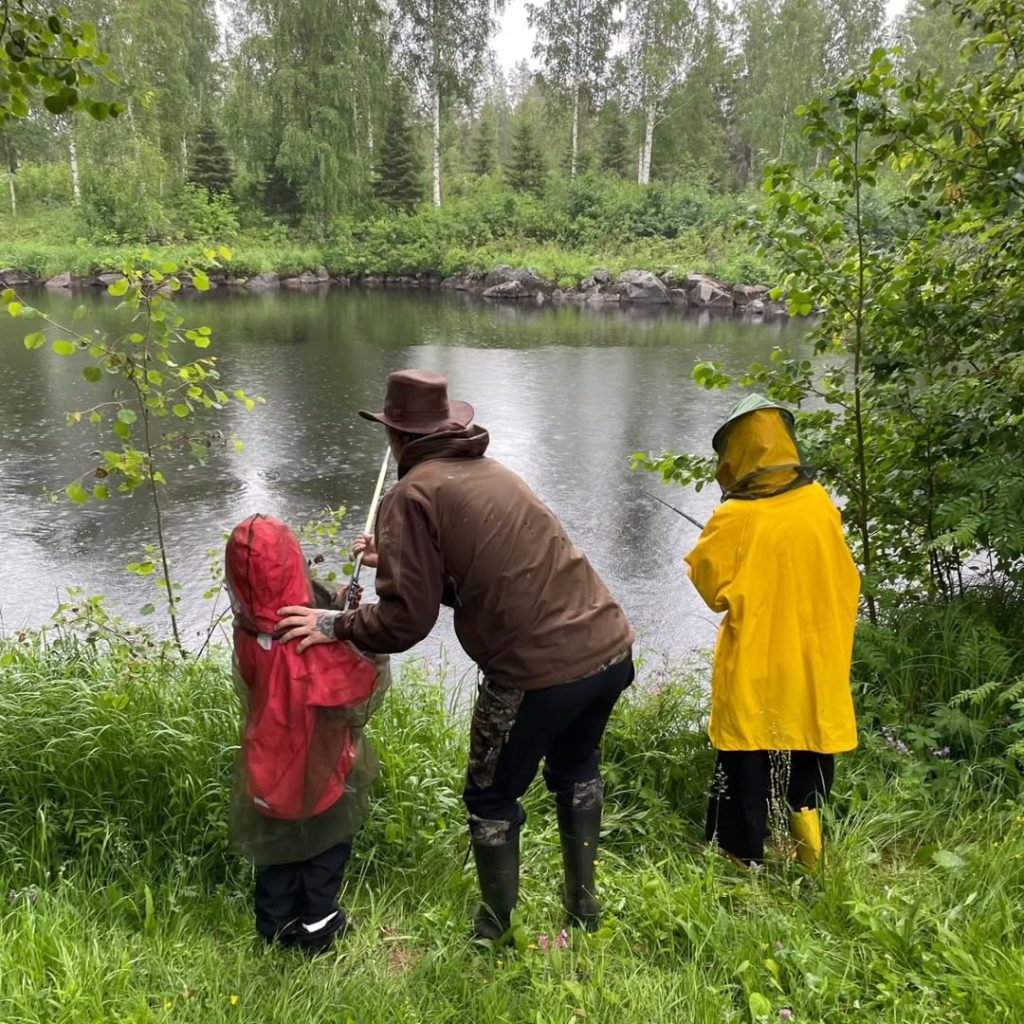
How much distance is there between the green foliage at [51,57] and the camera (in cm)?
242

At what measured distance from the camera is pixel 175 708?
3.14 metres

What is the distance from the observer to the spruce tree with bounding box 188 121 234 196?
30609 mm

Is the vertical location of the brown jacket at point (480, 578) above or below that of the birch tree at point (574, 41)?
below

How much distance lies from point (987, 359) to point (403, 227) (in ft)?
93.0

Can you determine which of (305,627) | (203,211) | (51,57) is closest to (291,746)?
(305,627)

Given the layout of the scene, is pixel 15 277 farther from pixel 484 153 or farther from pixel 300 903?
pixel 300 903

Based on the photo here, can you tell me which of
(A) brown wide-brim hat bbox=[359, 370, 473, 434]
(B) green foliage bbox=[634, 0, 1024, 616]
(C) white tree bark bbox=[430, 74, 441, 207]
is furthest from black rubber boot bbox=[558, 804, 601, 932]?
(C) white tree bark bbox=[430, 74, 441, 207]

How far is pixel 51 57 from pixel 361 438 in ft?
27.0

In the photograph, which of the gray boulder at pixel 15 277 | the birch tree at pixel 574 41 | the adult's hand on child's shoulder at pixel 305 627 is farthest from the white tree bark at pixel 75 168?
the adult's hand on child's shoulder at pixel 305 627

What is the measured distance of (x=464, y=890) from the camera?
248 centimetres

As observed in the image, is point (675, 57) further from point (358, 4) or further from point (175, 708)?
point (175, 708)

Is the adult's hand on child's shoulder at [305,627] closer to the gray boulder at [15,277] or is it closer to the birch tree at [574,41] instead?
the gray boulder at [15,277]

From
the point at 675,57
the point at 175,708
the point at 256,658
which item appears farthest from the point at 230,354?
the point at 675,57

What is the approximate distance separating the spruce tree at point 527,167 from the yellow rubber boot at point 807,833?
32745 millimetres
